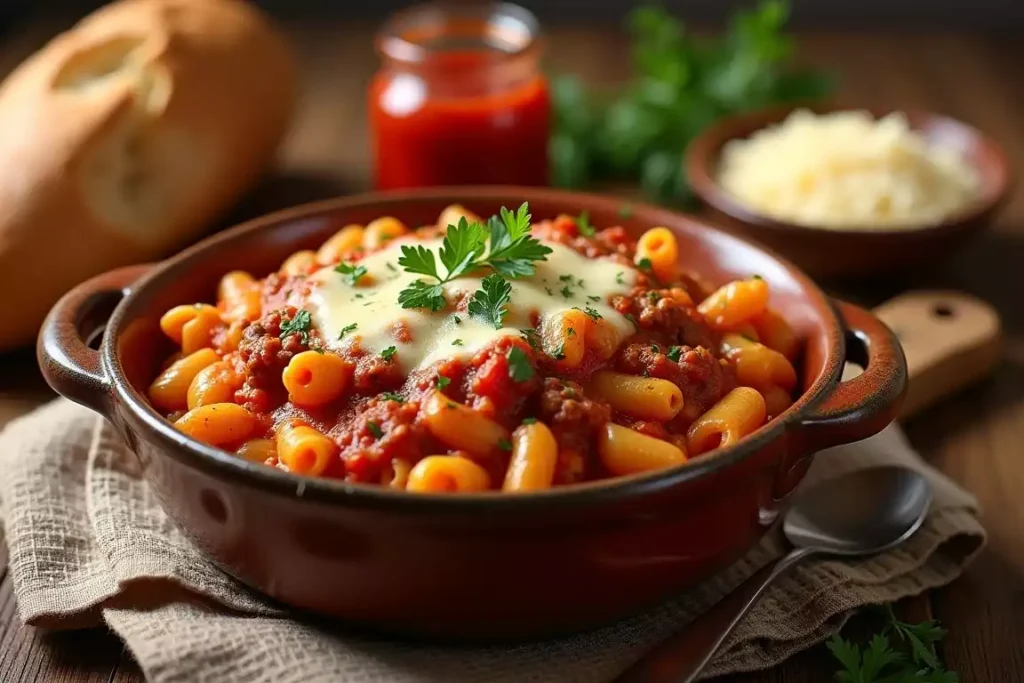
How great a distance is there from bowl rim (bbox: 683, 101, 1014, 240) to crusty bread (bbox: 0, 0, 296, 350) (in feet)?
5.55

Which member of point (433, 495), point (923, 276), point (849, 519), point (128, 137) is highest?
point (433, 495)

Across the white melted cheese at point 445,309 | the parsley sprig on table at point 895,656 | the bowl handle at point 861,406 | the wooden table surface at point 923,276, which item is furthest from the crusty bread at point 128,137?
the parsley sprig on table at point 895,656

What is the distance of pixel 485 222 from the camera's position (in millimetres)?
3289

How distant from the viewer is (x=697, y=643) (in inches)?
91.3

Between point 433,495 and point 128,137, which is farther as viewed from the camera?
point 128,137

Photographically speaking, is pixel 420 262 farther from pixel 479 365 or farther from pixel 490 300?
pixel 479 365

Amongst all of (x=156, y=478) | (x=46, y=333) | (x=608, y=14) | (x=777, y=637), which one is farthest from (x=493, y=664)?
(x=608, y=14)

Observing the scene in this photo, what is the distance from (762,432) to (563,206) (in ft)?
4.11

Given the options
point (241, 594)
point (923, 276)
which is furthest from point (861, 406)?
point (923, 276)

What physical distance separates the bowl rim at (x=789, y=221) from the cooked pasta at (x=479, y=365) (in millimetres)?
1153

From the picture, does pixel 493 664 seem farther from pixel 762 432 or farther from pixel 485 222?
pixel 485 222

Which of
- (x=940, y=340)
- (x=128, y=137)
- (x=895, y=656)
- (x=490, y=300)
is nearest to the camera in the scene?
(x=895, y=656)

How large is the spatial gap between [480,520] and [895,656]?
0.98 meters

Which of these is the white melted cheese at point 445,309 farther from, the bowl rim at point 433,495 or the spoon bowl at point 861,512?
the spoon bowl at point 861,512
